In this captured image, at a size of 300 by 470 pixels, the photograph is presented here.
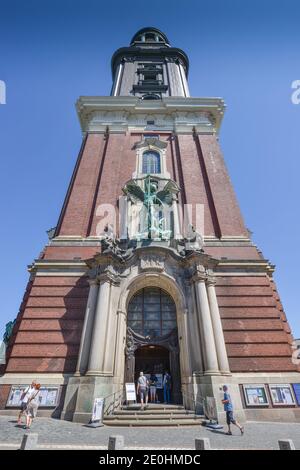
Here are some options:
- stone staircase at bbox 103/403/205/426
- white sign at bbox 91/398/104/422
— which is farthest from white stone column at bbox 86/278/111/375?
stone staircase at bbox 103/403/205/426

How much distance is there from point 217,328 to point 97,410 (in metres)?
5.80

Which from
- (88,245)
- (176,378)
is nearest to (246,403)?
(176,378)

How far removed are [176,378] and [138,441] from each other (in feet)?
19.2

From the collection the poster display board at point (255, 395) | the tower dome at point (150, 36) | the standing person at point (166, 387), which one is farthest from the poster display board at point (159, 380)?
the tower dome at point (150, 36)

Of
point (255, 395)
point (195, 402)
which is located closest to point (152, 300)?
point (195, 402)

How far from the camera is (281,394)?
10.9 metres

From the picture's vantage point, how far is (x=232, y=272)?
1427cm

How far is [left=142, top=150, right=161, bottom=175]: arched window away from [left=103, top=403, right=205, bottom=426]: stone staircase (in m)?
15.2

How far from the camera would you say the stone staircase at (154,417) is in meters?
9.06

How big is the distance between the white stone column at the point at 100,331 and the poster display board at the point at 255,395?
593cm

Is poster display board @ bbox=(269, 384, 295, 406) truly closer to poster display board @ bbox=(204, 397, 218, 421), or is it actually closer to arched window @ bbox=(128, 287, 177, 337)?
poster display board @ bbox=(204, 397, 218, 421)

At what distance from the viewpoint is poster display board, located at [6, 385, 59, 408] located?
10.7m

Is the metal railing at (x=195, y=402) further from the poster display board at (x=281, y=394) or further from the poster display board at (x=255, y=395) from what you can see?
the poster display board at (x=281, y=394)

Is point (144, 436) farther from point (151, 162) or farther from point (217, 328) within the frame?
point (151, 162)
